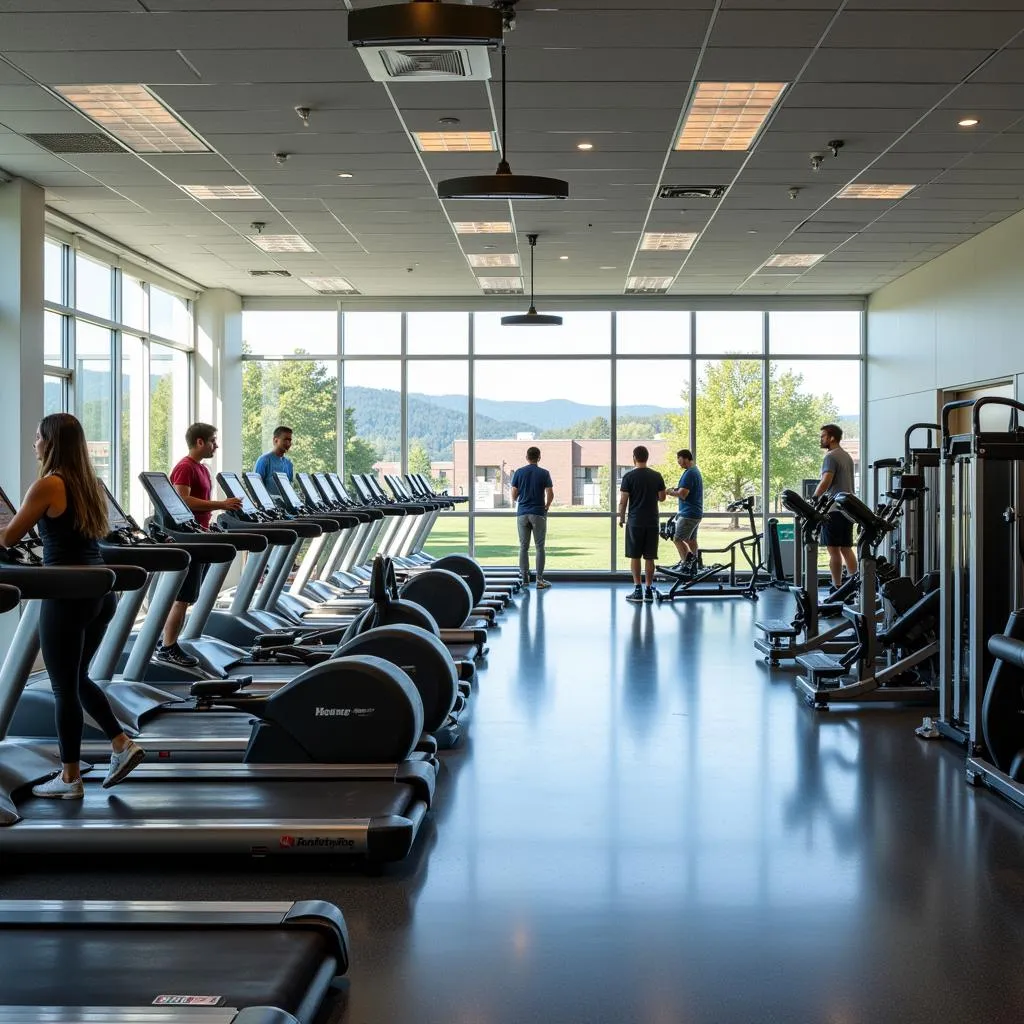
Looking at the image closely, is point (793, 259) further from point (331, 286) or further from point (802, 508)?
point (331, 286)

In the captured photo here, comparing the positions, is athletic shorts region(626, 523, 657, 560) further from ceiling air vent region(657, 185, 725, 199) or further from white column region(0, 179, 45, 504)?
white column region(0, 179, 45, 504)

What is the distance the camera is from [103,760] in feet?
15.2

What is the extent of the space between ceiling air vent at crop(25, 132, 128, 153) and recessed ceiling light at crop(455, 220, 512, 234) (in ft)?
10.2

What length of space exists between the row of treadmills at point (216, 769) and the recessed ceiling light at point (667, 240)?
14.3 feet

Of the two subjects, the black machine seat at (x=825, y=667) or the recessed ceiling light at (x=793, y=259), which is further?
the recessed ceiling light at (x=793, y=259)

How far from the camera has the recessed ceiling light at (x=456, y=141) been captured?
7.15 m

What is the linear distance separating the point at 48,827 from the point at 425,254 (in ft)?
27.2

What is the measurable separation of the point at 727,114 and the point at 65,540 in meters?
4.63

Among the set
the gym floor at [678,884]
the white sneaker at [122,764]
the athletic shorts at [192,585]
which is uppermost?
the athletic shorts at [192,585]

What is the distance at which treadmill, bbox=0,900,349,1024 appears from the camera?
2334mm

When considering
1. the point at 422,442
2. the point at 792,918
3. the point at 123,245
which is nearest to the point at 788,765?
the point at 792,918

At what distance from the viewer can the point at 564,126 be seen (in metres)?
6.96

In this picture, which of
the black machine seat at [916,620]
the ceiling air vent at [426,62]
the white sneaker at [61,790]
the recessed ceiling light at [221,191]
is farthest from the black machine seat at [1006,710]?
the recessed ceiling light at [221,191]

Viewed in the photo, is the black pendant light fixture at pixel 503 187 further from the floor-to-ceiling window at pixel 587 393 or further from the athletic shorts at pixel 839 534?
the floor-to-ceiling window at pixel 587 393
